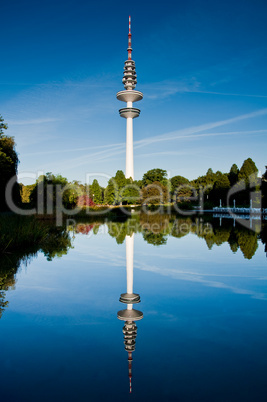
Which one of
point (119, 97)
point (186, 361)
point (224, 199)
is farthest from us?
point (119, 97)

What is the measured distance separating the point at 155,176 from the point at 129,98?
816 inches

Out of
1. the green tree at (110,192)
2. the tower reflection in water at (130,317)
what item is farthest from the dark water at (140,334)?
the green tree at (110,192)

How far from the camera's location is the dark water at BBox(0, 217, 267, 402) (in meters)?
3.54

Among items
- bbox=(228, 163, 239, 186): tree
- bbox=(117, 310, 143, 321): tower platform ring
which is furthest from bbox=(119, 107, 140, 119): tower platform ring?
bbox=(117, 310, 143, 321): tower platform ring

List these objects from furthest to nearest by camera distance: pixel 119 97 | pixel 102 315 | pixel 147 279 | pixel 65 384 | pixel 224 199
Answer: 1. pixel 119 97
2. pixel 224 199
3. pixel 147 279
4. pixel 102 315
5. pixel 65 384

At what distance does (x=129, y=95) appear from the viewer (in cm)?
8788

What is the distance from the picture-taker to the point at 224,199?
6206cm

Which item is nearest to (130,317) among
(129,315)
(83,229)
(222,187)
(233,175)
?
(129,315)

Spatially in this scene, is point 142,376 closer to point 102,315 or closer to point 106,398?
point 106,398

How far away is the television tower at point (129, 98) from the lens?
8744cm

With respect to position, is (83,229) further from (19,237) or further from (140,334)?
(140,334)

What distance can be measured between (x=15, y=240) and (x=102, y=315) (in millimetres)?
8830

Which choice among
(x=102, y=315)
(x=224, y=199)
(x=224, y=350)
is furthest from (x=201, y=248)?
(x=224, y=199)

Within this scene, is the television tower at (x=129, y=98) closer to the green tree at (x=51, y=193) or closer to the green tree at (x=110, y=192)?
the green tree at (x=110, y=192)
